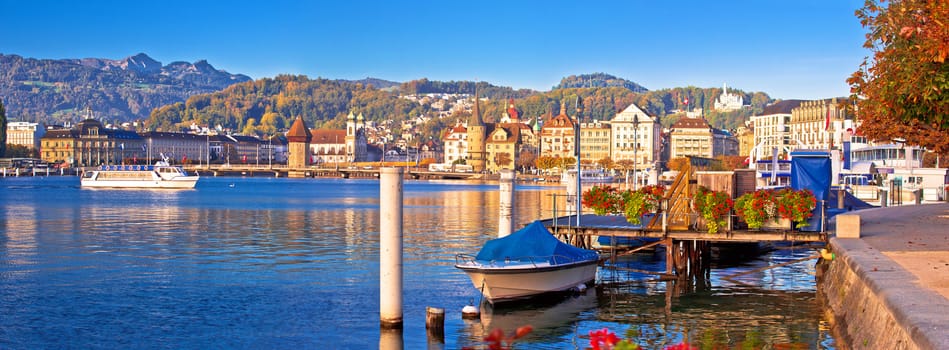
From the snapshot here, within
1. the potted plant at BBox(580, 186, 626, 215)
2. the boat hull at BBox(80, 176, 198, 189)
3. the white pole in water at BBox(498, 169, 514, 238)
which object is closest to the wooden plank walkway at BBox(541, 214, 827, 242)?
the potted plant at BBox(580, 186, 626, 215)

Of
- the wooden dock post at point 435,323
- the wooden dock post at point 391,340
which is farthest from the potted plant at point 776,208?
the wooden dock post at point 391,340

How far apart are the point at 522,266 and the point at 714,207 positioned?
6.85 m

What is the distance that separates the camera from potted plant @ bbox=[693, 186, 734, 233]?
31.5 metres

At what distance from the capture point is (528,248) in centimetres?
2878

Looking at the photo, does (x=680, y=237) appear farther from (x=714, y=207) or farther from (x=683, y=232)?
(x=714, y=207)

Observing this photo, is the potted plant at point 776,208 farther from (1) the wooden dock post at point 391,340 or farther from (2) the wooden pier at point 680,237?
(1) the wooden dock post at point 391,340

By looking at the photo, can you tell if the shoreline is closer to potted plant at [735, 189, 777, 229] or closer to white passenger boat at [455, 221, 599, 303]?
potted plant at [735, 189, 777, 229]

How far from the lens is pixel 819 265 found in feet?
112

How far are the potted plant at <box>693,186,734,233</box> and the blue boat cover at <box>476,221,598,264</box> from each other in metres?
4.57

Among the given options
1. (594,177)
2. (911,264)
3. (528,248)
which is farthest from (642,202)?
(594,177)

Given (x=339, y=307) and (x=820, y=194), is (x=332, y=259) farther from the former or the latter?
(x=820, y=194)

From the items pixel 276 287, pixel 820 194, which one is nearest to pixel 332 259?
pixel 276 287

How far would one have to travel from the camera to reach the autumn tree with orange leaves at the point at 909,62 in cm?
1945

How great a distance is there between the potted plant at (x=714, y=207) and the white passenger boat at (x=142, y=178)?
435ft
